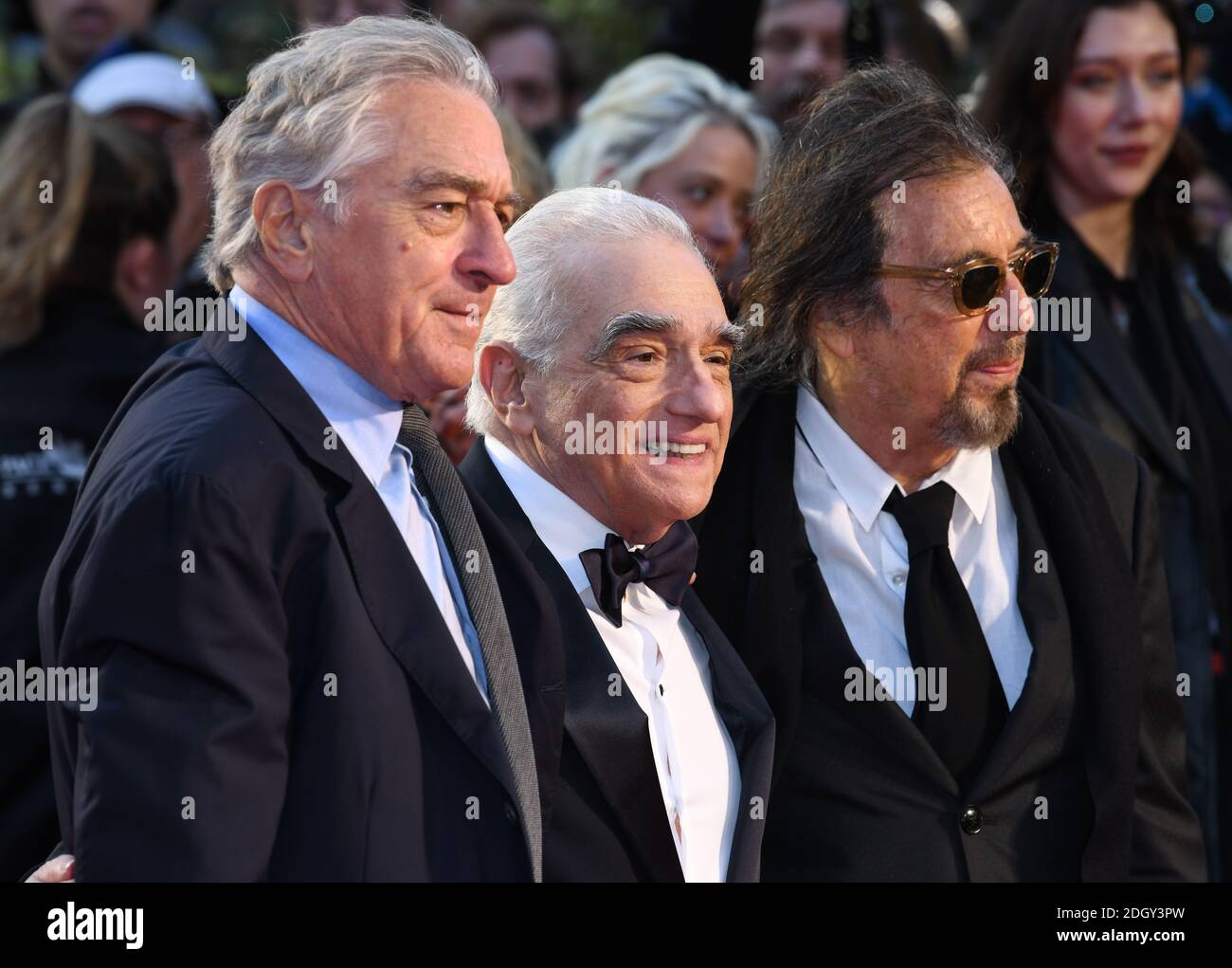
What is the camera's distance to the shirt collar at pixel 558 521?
10.4 feet

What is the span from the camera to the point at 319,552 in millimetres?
2438

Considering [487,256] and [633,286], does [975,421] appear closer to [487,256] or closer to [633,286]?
[633,286]

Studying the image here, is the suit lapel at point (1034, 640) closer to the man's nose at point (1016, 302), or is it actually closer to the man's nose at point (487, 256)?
the man's nose at point (1016, 302)

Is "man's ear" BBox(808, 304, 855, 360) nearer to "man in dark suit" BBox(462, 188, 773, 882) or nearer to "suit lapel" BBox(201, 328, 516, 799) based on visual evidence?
"man in dark suit" BBox(462, 188, 773, 882)

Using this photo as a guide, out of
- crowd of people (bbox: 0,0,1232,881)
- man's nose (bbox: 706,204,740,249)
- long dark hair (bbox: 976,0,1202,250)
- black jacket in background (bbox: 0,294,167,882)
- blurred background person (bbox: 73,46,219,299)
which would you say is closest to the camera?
crowd of people (bbox: 0,0,1232,881)

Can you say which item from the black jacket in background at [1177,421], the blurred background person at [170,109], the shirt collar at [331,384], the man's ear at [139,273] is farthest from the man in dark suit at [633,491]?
the blurred background person at [170,109]

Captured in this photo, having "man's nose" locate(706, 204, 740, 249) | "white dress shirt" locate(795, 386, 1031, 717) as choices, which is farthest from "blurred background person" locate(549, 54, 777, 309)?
"white dress shirt" locate(795, 386, 1031, 717)

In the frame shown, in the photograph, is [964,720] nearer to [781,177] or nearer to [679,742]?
[679,742]

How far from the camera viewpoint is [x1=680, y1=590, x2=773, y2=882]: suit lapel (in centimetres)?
308

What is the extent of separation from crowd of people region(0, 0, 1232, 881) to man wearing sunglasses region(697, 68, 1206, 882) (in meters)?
0.01

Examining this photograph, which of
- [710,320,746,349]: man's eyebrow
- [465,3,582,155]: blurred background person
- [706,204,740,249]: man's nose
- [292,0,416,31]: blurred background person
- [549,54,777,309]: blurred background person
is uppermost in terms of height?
[292,0,416,31]: blurred background person

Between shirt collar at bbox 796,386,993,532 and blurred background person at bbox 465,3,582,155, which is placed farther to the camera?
blurred background person at bbox 465,3,582,155

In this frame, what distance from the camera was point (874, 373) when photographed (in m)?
3.56

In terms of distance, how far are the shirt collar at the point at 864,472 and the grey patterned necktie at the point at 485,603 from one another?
3.22ft
